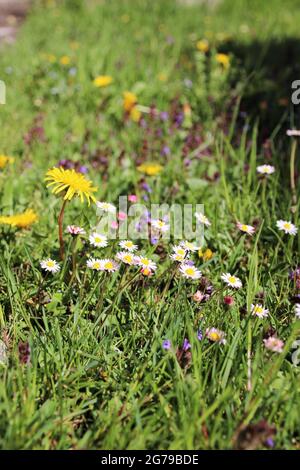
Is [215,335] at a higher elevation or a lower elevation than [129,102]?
lower

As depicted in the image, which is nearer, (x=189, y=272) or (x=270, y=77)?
(x=189, y=272)

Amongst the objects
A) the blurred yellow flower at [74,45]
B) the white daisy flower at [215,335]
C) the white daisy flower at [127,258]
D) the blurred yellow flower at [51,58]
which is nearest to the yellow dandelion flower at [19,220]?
the white daisy flower at [127,258]

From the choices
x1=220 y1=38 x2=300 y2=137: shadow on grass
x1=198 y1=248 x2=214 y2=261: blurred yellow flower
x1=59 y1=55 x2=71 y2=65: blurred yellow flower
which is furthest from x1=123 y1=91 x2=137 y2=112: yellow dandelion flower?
x1=198 y1=248 x2=214 y2=261: blurred yellow flower

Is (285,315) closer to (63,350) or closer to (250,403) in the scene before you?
(250,403)

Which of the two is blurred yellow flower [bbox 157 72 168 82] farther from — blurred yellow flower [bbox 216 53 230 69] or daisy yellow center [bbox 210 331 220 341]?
daisy yellow center [bbox 210 331 220 341]

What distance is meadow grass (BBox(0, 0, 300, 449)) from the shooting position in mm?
1415

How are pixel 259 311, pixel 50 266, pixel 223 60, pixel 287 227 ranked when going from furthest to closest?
pixel 223 60 → pixel 287 227 → pixel 50 266 → pixel 259 311

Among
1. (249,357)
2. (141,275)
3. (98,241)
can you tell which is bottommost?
(249,357)

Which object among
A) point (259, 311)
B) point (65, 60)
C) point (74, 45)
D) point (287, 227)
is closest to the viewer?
point (259, 311)

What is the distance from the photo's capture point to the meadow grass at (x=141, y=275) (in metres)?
1.42

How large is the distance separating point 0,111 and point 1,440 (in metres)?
2.60

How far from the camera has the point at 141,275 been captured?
6.24 feet

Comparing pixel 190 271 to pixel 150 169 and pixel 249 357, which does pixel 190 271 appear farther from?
pixel 150 169

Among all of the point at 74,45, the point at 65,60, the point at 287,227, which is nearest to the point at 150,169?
the point at 287,227
